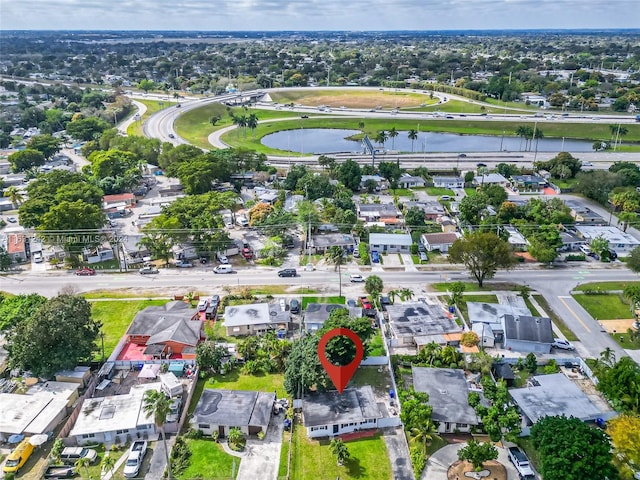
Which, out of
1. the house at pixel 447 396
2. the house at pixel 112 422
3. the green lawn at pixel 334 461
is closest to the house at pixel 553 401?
the house at pixel 447 396

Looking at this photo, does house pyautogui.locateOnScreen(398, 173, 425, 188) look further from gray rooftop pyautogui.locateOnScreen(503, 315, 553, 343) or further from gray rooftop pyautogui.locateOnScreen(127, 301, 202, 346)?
gray rooftop pyautogui.locateOnScreen(127, 301, 202, 346)

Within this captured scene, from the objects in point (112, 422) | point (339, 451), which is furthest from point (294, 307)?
point (112, 422)

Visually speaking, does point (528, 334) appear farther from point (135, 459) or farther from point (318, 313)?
point (135, 459)

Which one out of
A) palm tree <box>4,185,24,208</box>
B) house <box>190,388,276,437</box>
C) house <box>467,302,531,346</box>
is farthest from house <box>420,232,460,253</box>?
palm tree <box>4,185,24,208</box>

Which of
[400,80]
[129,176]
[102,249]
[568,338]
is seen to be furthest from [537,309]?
[400,80]

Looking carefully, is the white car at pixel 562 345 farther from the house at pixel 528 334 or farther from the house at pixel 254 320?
the house at pixel 254 320

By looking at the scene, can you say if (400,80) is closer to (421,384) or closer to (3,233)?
(3,233)
